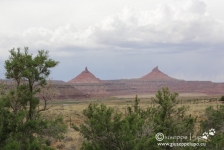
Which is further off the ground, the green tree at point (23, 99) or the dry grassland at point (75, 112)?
the green tree at point (23, 99)

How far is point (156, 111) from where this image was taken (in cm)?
1708

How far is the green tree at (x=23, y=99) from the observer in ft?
45.4

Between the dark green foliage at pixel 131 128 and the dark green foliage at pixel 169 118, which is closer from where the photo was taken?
the dark green foliage at pixel 131 128

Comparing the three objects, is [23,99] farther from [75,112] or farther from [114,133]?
[75,112]

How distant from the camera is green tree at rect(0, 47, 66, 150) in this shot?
13844 mm

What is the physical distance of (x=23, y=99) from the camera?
46.8 feet

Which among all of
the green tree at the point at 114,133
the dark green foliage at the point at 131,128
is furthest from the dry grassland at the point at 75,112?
the green tree at the point at 114,133

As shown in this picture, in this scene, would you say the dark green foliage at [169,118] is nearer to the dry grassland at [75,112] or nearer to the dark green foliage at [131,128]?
the dark green foliage at [131,128]

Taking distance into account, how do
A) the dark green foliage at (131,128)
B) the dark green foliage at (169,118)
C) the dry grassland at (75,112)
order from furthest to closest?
the dry grassland at (75,112), the dark green foliage at (169,118), the dark green foliage at (131,128)

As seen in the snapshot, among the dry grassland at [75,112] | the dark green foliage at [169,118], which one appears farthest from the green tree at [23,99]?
the dark green foliage at [169,118]

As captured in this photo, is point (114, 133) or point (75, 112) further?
point (75, 112)

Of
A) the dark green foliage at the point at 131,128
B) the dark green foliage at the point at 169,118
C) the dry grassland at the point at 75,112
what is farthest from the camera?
the dry grassland at the point at 75,112

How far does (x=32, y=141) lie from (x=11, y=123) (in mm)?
1302

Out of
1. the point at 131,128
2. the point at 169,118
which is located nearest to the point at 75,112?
the point at 169,118
